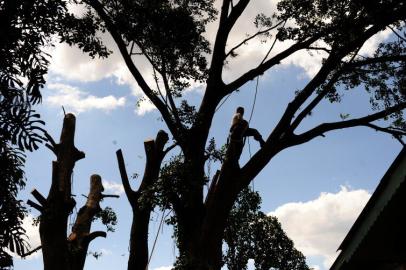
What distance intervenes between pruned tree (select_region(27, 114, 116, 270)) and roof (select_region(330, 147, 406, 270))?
18.0 ft

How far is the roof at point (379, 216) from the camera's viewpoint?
4.00 metres

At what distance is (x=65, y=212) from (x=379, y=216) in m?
6.41

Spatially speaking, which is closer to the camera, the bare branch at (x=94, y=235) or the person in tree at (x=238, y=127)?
the person in tree at (x=238, y=127)

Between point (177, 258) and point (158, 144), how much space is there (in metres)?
4.00

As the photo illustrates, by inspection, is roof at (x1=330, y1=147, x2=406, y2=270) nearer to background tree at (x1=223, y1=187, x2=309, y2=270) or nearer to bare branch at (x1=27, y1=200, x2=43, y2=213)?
bare branch at (x1=27, y1=200, x2=43, y2=213)

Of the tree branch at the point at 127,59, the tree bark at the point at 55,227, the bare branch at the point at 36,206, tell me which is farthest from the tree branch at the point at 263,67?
the bare branch at the point at 36,206

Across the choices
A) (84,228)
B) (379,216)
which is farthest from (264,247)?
(379,216)

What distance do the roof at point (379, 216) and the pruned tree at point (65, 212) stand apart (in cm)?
548

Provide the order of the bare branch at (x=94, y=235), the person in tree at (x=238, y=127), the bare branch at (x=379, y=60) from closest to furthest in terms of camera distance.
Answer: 1. the person in tree at (x=238, y=127)
2. the bare branch at (x=379, y=60)
3. the bare branch at (x=94, y=235)

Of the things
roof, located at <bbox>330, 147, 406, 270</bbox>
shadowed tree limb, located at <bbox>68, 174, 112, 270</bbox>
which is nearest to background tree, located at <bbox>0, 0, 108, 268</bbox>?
roof, located at <bbox>330, 147, 406, 270</bbox>

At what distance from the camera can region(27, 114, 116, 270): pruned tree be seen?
886cm

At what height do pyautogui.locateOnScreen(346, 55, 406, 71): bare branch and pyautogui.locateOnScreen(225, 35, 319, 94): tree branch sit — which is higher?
pyautogui.locateOnScreen(346, 55, 406, 71): bare branch

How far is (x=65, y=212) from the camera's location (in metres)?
9.14

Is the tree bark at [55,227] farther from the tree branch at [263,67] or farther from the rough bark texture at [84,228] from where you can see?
the tree branch at [263,67]
